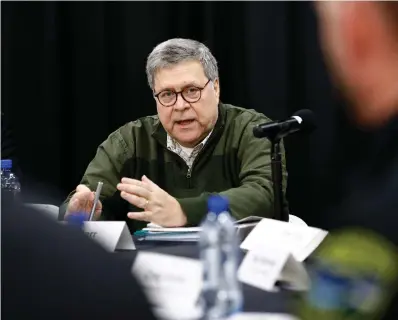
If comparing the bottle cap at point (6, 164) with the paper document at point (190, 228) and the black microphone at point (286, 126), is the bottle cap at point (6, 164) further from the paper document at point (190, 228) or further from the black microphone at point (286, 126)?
the black microphone at point (286, 126)

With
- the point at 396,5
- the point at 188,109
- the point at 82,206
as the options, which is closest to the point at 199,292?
the point at 396,5

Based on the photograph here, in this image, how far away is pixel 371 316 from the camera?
452 millimetres

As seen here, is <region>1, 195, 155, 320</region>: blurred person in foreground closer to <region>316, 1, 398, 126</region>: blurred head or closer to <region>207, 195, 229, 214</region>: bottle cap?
<region>316, 1, 398, 126</region>: blurred head

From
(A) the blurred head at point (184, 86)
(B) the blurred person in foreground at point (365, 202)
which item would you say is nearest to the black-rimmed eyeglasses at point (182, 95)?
(A) the blurred head at point (184, 86)

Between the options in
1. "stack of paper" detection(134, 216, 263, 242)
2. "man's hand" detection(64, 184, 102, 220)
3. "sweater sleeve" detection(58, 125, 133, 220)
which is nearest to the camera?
"stack of paper" detection(134, 216, 263, 242)

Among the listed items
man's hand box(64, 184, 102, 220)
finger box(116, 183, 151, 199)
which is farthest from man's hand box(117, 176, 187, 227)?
man's hand box(64, 184, 102, 220)

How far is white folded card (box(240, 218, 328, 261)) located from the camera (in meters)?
0.94

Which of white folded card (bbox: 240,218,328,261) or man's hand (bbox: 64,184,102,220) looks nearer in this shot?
white folded card (bbox: 240,218,328,261)

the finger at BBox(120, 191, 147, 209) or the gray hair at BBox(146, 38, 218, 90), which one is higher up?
the gray hair at BBox(146, 38, 218, 90)

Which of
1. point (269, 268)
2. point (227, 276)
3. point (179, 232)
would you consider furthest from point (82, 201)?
point (227, 276)

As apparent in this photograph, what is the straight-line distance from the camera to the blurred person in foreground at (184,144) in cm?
177

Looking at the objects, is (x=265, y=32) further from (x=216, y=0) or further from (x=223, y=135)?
(x=223, y=135)

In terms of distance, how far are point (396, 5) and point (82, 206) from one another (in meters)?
1.06

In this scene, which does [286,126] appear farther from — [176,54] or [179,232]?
[176,54]
